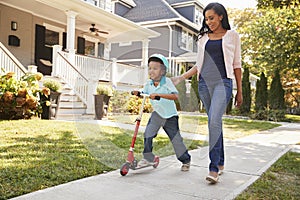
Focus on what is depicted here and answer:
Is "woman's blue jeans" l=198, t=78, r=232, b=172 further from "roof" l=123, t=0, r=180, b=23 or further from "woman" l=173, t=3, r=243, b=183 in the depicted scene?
"roof" l=123, t=0, r=180, b=23

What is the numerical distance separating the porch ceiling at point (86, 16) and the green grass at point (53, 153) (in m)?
4.78

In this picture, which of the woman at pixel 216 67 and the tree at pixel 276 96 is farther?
the tree at pixel 276 96

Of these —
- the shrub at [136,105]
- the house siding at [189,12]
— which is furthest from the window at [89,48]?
the shrub at [136,105]

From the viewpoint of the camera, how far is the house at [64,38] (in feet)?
27.2

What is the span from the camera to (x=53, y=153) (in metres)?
3.40

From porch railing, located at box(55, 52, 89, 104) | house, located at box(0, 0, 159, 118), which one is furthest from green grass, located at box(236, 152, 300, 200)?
porch railing, located at box(55, 52, 89, 104)

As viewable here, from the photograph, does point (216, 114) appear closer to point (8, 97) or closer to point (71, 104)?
point (8, 97)

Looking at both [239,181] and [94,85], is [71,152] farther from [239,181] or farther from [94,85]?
[94,85]

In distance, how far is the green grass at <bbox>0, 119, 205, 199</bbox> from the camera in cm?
245

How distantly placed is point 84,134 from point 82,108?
3.87m

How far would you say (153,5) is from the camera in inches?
797

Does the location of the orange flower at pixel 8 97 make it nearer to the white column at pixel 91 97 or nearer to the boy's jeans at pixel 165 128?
the white column at pixel 91 97

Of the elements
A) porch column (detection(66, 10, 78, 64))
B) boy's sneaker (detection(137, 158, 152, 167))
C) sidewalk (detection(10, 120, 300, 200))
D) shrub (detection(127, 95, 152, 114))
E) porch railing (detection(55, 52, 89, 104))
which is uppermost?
porch column (detection(66, 10, 78, 64))

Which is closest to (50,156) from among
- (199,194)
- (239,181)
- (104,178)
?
(104,178)
